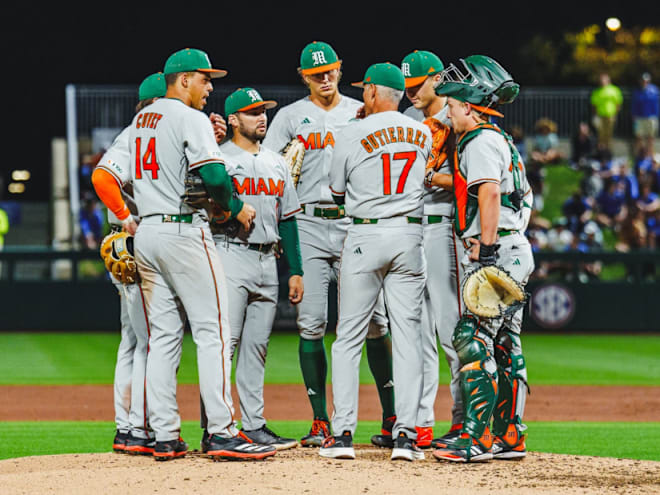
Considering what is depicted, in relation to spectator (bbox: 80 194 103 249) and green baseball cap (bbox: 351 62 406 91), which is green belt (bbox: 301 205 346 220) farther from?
spectator (bbox: 80 194 103 249)

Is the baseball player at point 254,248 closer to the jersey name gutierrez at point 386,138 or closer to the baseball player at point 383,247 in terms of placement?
the baseball player at point 383,247

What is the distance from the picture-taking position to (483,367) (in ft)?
19.7

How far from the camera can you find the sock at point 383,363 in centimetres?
693

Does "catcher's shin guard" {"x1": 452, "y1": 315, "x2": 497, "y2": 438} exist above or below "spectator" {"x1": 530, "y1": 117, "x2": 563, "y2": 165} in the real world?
below

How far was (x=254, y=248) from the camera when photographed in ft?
21.5

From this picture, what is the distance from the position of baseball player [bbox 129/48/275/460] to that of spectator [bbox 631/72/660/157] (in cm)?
1761

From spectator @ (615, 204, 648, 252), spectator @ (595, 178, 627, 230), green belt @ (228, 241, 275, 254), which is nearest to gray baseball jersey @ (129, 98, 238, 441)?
green belt @ (228, 241, 275, 254)

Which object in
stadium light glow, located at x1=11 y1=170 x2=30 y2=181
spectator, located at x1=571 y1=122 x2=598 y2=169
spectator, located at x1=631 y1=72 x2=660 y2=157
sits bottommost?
stadium light glow, located at x1=11 y1=170 x2=30 y2=181

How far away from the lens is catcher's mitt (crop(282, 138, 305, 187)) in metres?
6.94

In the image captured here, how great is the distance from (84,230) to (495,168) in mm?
13279

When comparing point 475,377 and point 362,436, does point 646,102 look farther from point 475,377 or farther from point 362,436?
point 475,377

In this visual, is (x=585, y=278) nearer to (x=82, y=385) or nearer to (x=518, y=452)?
(x=82, y=385)

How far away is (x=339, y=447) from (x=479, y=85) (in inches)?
88.5

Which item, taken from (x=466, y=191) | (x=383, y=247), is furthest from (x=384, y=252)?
(x=466, y=191)
